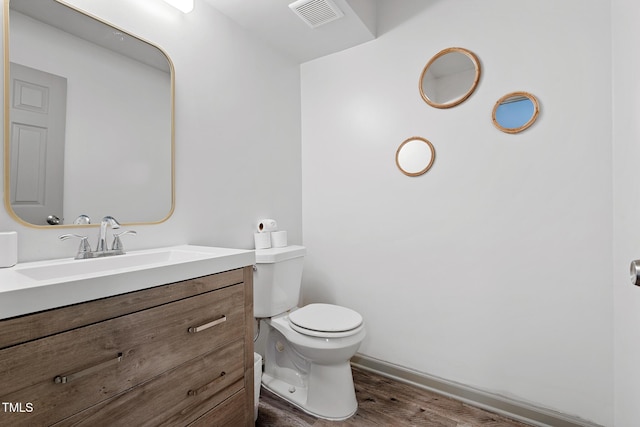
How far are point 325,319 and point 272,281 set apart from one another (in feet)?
1.19

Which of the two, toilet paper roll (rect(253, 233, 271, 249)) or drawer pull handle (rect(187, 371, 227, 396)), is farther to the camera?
toilet paper roll (rect(253, 233, 271, 249))

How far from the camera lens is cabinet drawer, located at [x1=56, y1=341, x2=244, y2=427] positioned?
2.73ft

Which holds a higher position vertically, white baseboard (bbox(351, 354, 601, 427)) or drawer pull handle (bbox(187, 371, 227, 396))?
drawer pull handle (bbox(187, 371, 227, 396))

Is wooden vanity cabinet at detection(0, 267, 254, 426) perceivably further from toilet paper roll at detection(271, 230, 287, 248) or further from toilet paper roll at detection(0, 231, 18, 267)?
toilet paper roll at detection(271, 230, 287, 248)

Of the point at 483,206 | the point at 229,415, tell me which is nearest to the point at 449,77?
the point at 483,206

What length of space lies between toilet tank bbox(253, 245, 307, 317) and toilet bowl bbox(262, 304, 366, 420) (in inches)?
3.0

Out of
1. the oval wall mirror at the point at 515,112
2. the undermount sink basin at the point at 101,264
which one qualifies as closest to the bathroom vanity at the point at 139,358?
the undermount sink basin at the point at 101,264

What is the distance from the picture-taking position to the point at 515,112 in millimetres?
1569

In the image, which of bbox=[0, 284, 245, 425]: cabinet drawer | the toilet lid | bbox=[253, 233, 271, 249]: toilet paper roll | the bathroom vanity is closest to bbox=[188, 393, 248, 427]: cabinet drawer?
the bathroom vanity

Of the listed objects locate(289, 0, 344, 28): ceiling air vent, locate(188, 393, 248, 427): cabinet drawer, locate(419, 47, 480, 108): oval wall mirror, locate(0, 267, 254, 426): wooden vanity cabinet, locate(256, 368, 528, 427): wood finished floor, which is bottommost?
locate(256, 368, 528, 427): wood finished floor

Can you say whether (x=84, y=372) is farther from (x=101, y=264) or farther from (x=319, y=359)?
(x=319, y=359)

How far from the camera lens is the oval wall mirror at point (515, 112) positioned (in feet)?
5.01

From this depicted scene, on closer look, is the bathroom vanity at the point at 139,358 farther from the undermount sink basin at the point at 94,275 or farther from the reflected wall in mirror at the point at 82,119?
the reflected wall in mirror at the point at 82,119

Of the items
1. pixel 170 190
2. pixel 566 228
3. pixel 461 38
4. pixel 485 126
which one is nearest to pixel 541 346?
pixel 566 228
